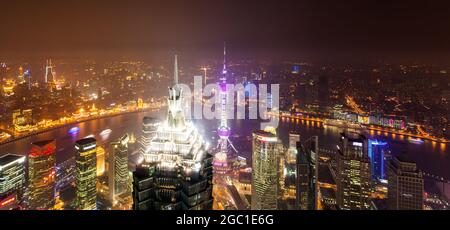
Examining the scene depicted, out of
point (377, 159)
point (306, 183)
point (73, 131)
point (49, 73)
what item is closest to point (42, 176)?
point (49, 73)

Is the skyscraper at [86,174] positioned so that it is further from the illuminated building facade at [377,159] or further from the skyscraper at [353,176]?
the illuminated building facade at [377,159]

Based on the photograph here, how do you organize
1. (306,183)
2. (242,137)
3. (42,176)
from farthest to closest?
(242,137) → (42,176) → (306,183)

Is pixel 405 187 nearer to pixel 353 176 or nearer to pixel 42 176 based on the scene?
pixel 353 176

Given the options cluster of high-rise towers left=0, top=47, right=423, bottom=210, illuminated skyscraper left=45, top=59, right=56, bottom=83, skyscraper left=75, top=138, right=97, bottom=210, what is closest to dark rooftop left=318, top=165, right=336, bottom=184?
cluster of high-rise towers left=0, top=47, right=423, bottom=210

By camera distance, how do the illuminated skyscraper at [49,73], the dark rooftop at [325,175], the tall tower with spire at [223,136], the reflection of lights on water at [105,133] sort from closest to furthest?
the dark rooftop at [325,175] < the illuminated skyscraper at [49,73] < the tall tower with spire at [223,136] < the reflection of lights on water at [105,133]

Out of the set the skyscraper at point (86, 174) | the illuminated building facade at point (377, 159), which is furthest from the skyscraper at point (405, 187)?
the skyscraper at point (86, 174)
